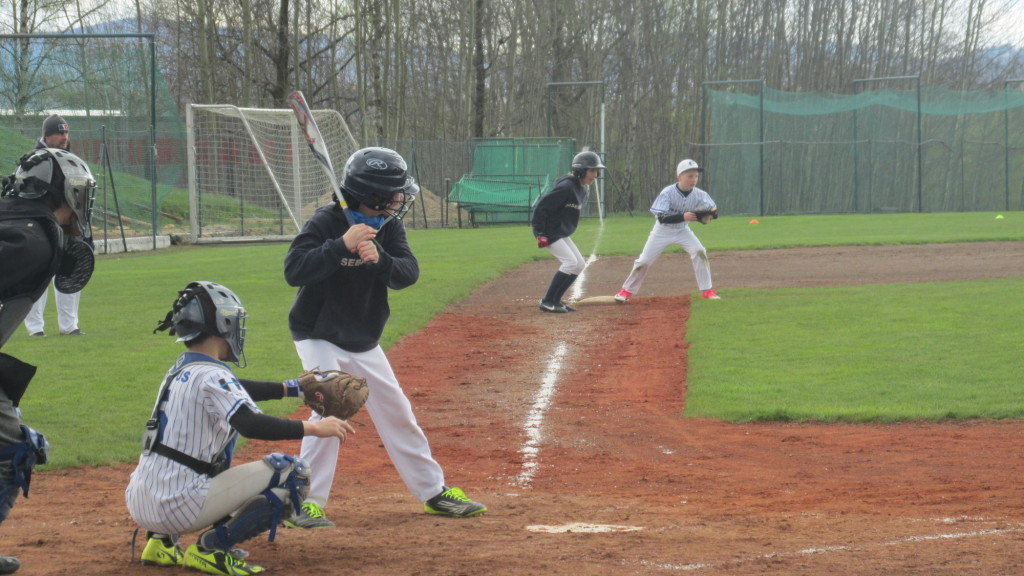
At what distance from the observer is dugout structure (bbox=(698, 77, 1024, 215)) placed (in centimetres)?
3747

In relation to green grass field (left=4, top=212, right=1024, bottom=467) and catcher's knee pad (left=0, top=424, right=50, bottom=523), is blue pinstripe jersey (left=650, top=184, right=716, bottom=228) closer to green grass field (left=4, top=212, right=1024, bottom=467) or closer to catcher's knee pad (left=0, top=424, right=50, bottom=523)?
green grass field (left=4, top=212, right=1024, bottom=467)

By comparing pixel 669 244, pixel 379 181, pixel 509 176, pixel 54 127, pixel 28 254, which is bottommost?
pixel 669 244

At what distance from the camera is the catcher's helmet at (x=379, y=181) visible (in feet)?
17.3

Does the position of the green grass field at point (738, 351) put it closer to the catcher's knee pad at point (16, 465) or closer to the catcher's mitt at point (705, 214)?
the catcher's mitt at point (705, 214)

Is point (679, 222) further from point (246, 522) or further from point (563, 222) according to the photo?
point (246, 522)

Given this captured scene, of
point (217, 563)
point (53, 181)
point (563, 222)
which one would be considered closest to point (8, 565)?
point (217, 563)

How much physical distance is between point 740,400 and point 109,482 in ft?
16.0

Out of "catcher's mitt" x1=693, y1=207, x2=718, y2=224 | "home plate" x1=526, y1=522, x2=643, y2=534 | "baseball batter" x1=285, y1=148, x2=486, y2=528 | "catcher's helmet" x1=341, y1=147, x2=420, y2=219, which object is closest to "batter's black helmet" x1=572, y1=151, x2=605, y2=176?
"catcher's mitt" x1=693, y1=207, x2=718, y2=224

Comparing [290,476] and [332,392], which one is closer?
[290,476]

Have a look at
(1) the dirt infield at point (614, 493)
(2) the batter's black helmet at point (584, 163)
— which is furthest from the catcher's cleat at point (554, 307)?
(1) the dirt infield at point (614, 493)

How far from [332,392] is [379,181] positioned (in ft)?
3.92

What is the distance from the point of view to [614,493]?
6.10 metres

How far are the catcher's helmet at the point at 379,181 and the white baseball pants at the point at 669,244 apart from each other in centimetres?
936

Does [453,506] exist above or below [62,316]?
above
